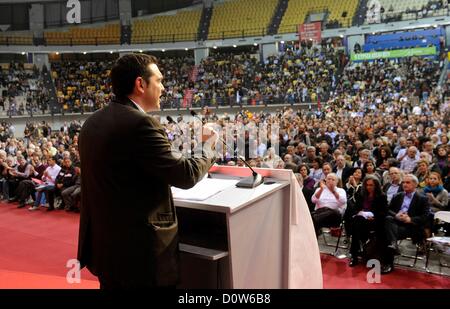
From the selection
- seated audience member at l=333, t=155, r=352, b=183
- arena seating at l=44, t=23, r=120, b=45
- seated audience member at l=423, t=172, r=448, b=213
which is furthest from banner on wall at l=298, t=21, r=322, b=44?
seated audience member at l=423, t=172, r=448, b=213

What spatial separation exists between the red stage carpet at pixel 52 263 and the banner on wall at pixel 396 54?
18.0 metres

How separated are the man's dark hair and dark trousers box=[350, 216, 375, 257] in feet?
12.6

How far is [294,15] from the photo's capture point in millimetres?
27062

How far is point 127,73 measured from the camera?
169cm

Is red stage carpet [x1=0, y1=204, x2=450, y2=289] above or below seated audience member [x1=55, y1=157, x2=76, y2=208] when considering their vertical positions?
below

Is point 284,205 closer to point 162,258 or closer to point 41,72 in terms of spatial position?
point 162,258

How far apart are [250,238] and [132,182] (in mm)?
592

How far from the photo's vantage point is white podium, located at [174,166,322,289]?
5.99 ft

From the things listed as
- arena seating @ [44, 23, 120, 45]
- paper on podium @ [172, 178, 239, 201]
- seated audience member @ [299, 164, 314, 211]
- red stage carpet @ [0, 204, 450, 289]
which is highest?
arena seating @ [44, 23, 120, 45]

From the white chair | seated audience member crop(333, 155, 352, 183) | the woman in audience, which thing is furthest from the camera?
the woman in audience

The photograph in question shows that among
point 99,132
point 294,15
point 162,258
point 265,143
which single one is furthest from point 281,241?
point 294,15

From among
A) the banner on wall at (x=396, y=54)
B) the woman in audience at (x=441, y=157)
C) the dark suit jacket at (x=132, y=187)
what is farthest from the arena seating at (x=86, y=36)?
the dark suit jacket at (x=132, y=187)

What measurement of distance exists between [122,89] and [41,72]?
25626 mm

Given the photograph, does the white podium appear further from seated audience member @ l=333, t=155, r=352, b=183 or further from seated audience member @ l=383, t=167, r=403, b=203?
seated audience member @ l=333, t=155, r=352, b=183
